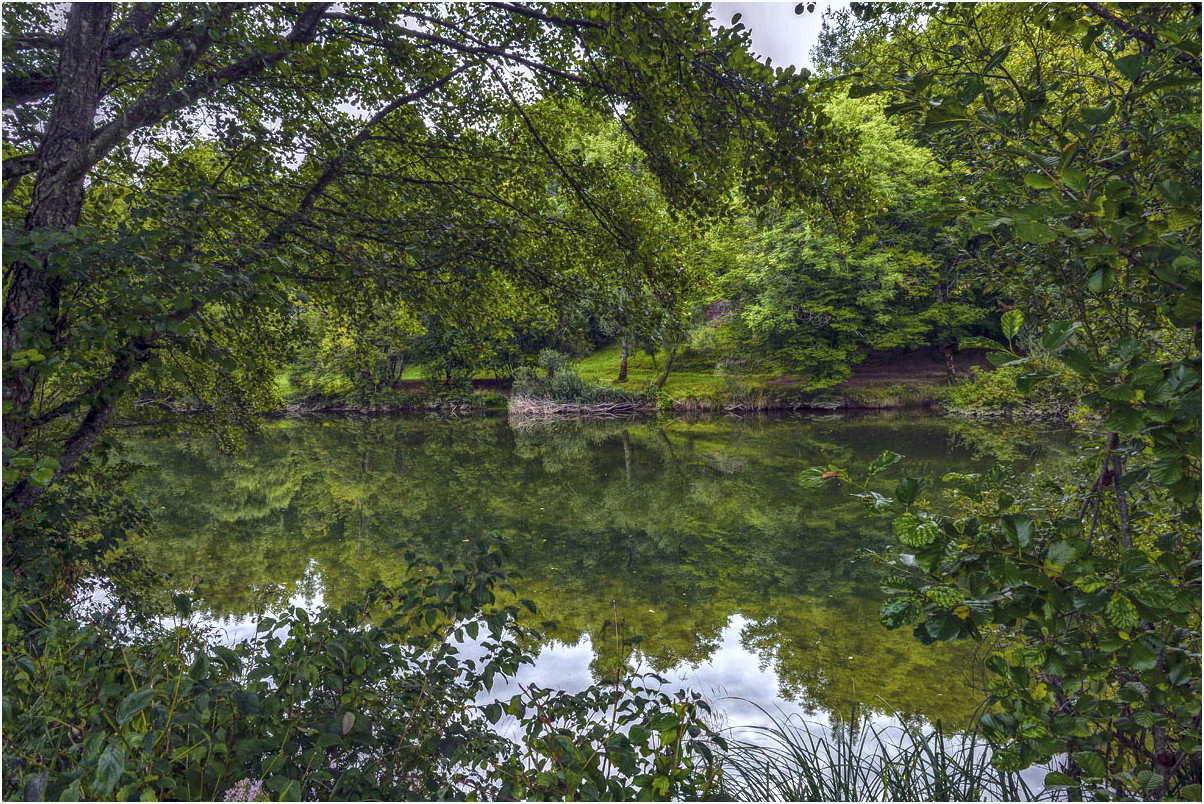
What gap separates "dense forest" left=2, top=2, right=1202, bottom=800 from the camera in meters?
1.48

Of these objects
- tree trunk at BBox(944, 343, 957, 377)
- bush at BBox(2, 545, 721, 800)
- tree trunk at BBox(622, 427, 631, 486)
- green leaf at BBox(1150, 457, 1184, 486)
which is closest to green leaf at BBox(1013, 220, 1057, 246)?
green leaf at BBox(1150, 457, 1184, 486)

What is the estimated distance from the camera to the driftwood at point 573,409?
3098 cm

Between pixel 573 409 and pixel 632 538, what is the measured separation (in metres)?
20.1

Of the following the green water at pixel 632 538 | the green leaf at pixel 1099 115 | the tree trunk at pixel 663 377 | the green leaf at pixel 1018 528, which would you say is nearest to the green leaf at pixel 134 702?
the green water at pixel 632 538

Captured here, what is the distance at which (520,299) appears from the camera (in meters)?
5.84

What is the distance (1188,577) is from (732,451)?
1806 cm

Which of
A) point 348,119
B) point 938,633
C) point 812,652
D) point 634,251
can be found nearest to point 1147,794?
point 938,633

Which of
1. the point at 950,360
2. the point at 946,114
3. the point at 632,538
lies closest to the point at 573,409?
the point at 950,360

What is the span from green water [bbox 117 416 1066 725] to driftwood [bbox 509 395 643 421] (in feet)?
26.7

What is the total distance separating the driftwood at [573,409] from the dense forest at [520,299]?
2299cm

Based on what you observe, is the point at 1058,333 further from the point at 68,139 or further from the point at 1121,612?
→ the point at 68,139

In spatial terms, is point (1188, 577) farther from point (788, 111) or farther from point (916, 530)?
point (788, 111)

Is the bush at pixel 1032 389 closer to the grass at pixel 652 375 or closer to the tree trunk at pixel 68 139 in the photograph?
the tree trunk at pixel 68 139

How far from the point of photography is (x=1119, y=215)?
4.32 ft
